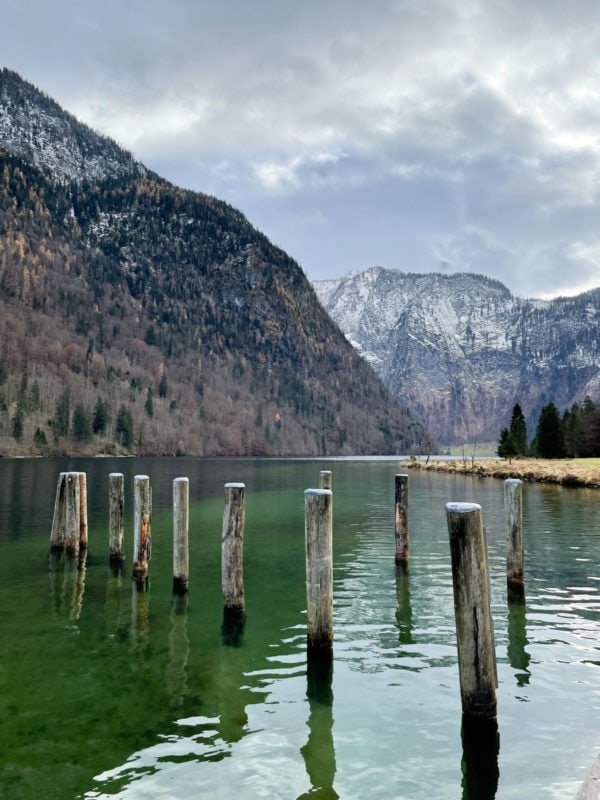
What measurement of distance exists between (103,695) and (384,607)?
7715 mm

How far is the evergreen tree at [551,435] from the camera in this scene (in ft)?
294

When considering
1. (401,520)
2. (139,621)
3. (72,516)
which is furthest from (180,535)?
(401,520)

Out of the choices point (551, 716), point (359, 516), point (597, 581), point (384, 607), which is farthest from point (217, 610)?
point (359, 516)

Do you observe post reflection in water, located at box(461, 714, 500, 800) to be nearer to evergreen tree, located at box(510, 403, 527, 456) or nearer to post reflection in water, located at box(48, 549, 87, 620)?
post reflection in water, located at box(48, 549, 87, 620)

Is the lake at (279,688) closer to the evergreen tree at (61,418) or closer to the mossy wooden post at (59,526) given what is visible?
the mossy wooden post at (59,526)

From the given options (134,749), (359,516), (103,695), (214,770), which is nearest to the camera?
(214,770)

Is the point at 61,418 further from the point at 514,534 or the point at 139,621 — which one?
the point at 514,534

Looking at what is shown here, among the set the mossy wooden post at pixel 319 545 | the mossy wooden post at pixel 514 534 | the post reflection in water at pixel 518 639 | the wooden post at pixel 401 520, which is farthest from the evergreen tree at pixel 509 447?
the mossy wooden post at pixel 319 545

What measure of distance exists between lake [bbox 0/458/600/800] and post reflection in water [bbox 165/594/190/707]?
0.15ft

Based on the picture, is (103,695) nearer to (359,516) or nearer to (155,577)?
(155,577)

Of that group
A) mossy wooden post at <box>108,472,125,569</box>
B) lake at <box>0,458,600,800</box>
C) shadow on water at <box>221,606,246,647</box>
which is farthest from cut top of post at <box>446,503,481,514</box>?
mossy wooden post at <box>108,472,125,569</box>

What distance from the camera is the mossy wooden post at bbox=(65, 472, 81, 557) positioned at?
65.3 feet

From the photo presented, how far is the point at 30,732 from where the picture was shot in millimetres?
8242

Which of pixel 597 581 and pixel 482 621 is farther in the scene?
pixel 597 581
